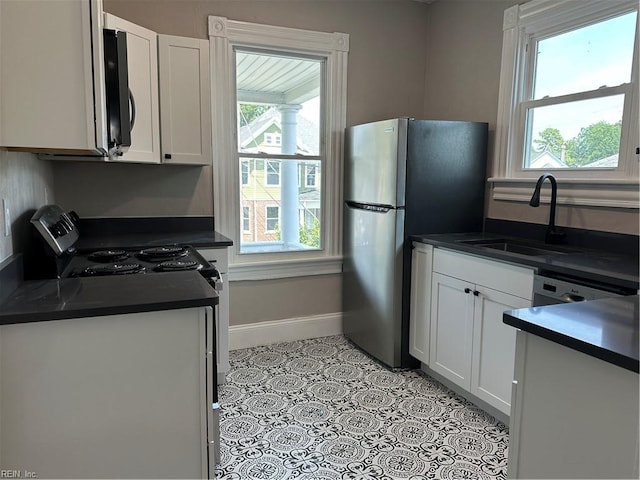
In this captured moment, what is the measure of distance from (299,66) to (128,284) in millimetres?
2449

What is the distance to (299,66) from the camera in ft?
11.4

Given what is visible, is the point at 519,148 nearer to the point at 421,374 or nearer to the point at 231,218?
the point at 421,374

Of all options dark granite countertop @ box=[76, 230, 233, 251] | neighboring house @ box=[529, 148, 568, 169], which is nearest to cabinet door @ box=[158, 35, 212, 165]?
dark granite countertop @ box=[76, 230, 233, 251]

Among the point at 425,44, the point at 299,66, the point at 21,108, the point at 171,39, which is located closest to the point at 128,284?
the point at 21,108

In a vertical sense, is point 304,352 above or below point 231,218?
below

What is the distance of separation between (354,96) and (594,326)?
2802 millimetres

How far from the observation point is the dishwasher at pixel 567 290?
5.86 ft

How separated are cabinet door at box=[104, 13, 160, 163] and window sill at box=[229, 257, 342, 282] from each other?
1.01 m

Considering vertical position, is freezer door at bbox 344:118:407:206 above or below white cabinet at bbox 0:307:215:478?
above

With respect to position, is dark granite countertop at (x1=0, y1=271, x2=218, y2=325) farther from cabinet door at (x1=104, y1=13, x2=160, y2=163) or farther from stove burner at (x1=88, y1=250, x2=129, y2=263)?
cabinet door at (x1=104, y1=13, x2=160, y2=163)

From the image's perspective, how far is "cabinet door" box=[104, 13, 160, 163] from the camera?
98.3 inches

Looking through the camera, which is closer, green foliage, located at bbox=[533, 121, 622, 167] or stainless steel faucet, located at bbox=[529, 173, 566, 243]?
green foliage, located at bbox=[533, 121, 622, 167]

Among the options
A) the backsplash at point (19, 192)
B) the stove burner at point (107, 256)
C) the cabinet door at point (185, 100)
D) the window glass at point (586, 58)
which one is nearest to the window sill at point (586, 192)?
the window glass at point (586, 58)

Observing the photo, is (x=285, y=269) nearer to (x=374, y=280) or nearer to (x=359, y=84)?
(x=374, y=280)
